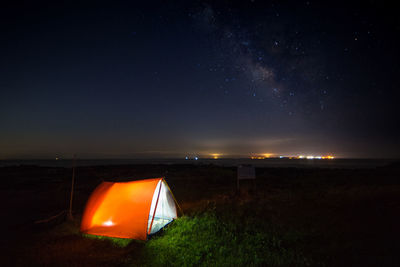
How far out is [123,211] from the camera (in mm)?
7566

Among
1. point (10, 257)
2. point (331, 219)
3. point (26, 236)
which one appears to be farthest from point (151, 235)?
point (331, 219)

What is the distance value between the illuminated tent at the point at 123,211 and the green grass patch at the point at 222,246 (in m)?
0.67

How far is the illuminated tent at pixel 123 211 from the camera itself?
23.4 ft

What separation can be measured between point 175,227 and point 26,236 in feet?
16.4

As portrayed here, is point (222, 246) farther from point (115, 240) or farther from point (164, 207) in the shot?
point (164, 207)

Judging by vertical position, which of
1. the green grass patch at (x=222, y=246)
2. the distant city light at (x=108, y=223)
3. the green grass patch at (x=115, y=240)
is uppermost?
the distant city light at (x=108, y=223)

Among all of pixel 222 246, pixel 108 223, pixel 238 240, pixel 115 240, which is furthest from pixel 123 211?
pixel 238 240

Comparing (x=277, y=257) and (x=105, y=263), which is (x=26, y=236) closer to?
(x=105, y=263)

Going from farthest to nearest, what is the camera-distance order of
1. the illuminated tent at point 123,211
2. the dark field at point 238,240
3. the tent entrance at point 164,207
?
1. the tent entrance at point 164,207
2. the illuminated tent at point 123,211
3. the dark field at point 238,240

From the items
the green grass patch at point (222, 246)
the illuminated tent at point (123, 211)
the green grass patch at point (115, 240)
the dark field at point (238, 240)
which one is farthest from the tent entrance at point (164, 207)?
the green grass patch at point (115, 240)

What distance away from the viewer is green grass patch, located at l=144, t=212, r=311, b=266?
5.25 m

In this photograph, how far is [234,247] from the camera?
5949mm

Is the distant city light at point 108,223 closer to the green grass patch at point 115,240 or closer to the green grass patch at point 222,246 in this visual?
the green grass patch at point 115,240

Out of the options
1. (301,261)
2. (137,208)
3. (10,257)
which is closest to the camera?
(301,261)
